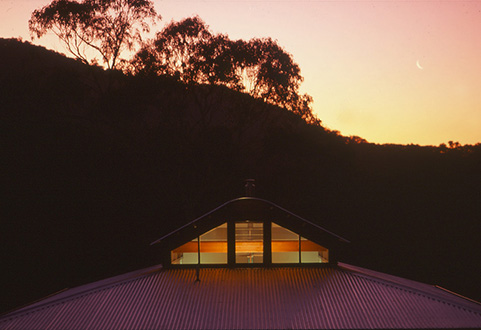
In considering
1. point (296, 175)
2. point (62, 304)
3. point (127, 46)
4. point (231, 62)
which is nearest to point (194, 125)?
point (231, 62)

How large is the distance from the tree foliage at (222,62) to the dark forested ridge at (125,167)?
113 centimetres

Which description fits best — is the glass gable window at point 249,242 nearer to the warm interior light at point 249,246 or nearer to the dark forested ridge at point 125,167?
the warm interior light at point 249,246

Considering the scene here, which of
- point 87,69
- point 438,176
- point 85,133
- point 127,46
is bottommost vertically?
point 438,176

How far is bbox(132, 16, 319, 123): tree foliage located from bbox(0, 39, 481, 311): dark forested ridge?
1.13 metres

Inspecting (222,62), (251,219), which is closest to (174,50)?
(222,62)

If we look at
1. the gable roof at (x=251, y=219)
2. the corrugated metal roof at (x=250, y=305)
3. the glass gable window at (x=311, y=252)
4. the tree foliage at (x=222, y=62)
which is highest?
the tree foliage at (x=222, y=62)

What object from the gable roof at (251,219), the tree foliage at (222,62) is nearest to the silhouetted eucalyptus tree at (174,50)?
the tree foliage at (222,62)

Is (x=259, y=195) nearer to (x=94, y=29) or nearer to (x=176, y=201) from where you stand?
(x=176, y=201)

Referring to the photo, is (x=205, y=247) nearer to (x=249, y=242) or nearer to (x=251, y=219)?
(x=249, y=242)

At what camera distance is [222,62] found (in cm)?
2909

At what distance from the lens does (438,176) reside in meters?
47.4

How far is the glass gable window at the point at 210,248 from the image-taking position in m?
14.3

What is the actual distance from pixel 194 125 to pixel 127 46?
27.7ft

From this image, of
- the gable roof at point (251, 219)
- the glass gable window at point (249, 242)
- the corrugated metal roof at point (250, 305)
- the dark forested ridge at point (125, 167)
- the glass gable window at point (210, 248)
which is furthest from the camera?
the dark forested ridge at point (125, 167)
